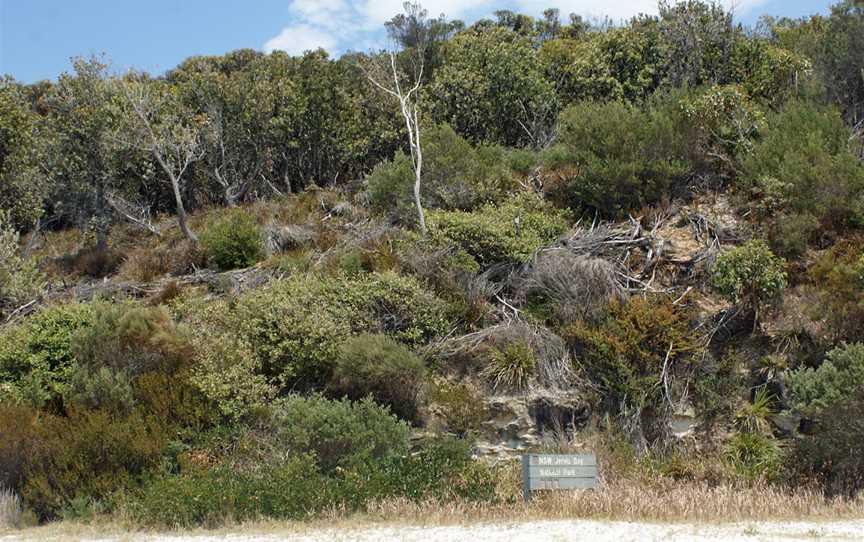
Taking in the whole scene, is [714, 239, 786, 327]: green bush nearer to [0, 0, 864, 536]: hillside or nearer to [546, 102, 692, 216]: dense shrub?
[0, 0, 864, 536]: hillside

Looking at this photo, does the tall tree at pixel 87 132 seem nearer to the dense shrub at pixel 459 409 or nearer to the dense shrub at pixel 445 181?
the dense shrub at pixel 445 181

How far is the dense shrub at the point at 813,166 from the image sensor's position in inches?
690

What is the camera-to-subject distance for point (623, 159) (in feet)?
65.8

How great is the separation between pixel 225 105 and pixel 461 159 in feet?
32.0

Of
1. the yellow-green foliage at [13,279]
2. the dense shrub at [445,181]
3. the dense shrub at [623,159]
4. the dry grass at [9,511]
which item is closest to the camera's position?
the dry grass at [9,511]

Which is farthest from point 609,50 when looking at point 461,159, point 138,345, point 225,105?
→ point 138,345

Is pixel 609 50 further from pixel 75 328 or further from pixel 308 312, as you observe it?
pixel 75 328

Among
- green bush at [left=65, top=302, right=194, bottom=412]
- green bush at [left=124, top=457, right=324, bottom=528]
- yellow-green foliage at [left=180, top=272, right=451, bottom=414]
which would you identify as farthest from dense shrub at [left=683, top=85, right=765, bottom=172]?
green bush at [left=124, top=457, right=324, bottom=528]

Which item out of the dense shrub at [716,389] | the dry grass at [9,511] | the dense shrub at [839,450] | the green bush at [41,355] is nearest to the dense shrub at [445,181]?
the dense shrub at [716,389]

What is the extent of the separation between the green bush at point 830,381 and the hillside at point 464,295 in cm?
6

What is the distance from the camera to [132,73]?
26469 mm

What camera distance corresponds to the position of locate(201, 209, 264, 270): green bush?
71.5ft

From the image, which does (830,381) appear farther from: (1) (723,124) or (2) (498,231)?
(1) (723,124)

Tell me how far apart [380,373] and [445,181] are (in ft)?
26.2
